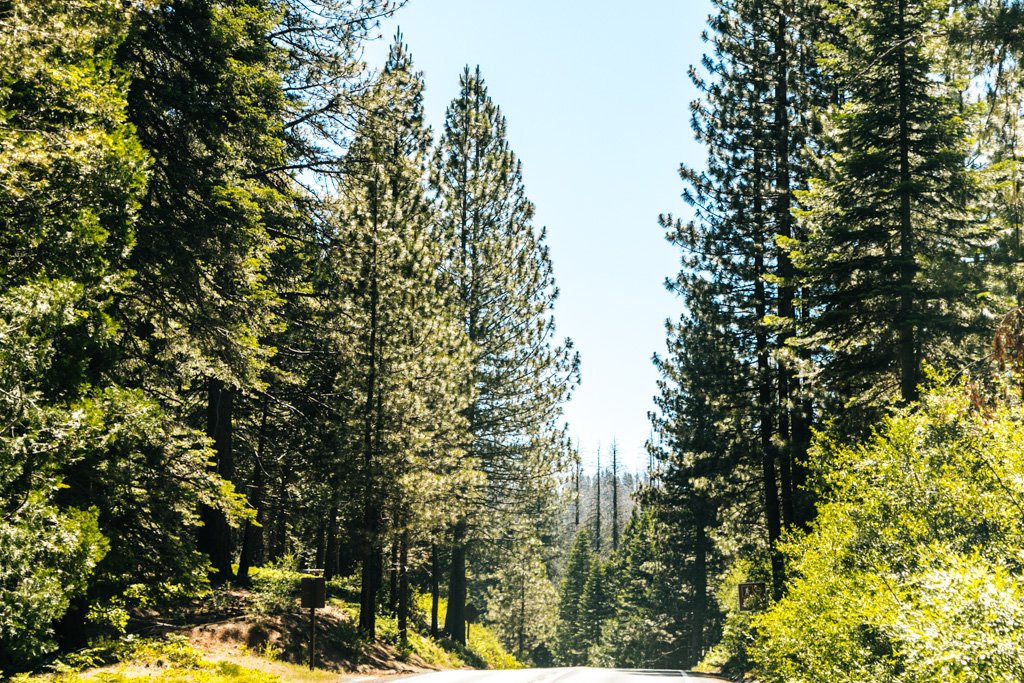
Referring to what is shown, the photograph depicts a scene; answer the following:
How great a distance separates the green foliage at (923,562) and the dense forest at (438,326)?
62 mm

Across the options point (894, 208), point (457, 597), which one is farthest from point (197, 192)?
point (457, 597)

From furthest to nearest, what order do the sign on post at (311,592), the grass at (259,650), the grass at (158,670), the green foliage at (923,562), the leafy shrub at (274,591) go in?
the leafy shrub at (274,591), the sign on post at (311,592), the grass at (259,650), the grass at (158,670), the green foliage at (923,562)

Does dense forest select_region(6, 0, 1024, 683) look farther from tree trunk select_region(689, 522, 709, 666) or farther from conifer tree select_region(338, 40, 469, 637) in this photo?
tree trunk select_region(689, 522, 709, 666)

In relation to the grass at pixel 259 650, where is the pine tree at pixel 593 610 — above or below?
below

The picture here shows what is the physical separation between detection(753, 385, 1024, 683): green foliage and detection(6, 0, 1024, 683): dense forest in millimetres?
62

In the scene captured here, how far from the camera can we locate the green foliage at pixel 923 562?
21.5ft

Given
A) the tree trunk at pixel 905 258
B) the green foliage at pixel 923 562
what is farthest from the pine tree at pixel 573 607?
the green foliage at pixel 923 562

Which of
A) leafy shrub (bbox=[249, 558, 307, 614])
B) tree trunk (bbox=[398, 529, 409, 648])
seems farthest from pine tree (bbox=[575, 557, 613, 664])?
leafy shrub (bbox=[249, 558, 307, 614])

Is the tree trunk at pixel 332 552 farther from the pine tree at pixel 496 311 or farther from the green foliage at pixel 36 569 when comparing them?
the green foliage at pixel 36 569

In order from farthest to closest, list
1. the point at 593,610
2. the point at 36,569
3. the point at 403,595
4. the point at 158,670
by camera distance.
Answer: the point at 593,610 → the point at 403,595 → the point at 158,670 → the point at 36,569

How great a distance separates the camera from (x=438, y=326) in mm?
25047

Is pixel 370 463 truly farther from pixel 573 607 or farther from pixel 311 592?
pixel 573 607

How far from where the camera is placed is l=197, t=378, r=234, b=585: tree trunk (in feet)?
61.4

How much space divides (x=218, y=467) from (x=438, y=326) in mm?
8479
